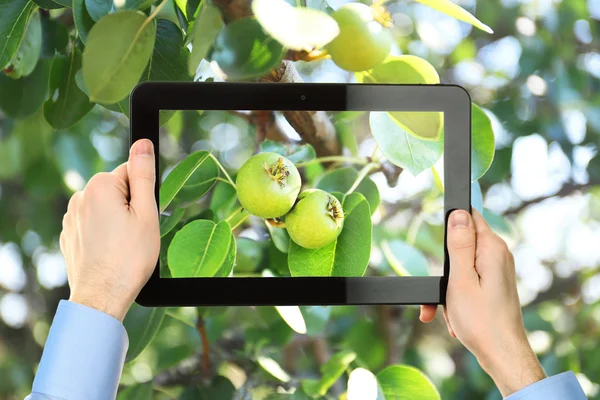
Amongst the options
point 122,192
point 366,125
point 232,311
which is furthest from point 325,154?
point 232,311

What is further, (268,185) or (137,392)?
(137,392)

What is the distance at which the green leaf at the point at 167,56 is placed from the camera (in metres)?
0.48

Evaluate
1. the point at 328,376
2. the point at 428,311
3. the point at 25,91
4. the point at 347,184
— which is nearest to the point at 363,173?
the point at 347,184

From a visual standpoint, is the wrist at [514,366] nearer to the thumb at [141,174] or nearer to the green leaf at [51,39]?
the thumb at [141,174]

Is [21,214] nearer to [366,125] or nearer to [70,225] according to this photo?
Answer: [70,225]

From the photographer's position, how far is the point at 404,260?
531 mm

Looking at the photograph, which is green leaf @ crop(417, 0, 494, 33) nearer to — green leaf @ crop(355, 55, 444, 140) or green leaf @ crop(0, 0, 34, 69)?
green leaf @ crop(355, 55, 444, 140)

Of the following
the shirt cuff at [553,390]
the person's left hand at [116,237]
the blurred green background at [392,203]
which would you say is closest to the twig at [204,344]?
the blurred green background at [392,203]

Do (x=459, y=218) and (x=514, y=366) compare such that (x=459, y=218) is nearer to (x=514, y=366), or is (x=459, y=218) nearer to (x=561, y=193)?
Answer: (x=514, y=366)

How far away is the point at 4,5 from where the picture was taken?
1.69 ft

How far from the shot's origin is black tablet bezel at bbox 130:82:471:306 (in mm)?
444

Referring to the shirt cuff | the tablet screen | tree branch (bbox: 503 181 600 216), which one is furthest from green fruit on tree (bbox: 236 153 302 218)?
tree branch (bbox: 503 181 600 216)

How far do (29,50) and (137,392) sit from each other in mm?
381

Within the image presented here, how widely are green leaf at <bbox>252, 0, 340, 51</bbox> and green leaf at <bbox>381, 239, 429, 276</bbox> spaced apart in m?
0.19
